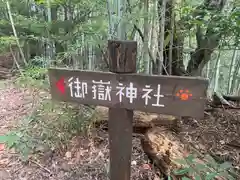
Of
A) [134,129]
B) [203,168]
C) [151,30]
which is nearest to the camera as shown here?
[203,168]

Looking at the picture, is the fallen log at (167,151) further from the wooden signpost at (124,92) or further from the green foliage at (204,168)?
the wooden signpost at (124,92)

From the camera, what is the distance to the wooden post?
1.11 metres

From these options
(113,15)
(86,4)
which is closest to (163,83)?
(113,15)

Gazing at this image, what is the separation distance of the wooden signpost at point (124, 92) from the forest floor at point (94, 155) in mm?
606

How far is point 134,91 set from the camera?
1.12 metres

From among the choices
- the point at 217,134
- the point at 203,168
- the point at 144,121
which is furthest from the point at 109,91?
the point at 217,134

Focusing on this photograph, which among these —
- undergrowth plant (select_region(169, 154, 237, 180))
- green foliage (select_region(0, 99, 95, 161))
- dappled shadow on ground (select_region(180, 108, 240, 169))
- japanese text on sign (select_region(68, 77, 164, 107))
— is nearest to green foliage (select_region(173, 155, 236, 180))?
undergrowth plant (select_region(169, 154, 237, 180))

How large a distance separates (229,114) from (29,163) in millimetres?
2412

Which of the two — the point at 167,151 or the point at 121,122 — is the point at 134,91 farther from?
the point at 167,151

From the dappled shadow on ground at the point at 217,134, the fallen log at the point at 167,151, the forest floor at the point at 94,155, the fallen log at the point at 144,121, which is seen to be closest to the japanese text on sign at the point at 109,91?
the fallen log at the point at 167,151

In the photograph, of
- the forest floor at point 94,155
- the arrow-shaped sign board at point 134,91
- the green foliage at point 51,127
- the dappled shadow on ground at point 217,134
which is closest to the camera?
the arrow-shaped sign board at point 134,91

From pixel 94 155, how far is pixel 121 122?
0.90 m

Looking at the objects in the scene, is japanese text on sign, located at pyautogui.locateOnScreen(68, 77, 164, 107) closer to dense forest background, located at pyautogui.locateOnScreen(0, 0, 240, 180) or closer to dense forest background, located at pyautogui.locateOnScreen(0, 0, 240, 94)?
dense forest background, located at pyautogui.locateOnScreen(0, 0, 240, 180)

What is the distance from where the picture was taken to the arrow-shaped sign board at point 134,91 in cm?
104
